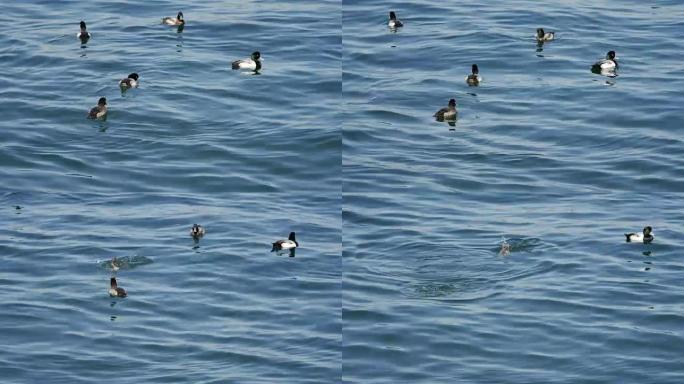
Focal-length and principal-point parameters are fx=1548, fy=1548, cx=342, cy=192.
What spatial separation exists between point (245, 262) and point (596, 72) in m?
12.0

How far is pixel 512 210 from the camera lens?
33719 millimetres

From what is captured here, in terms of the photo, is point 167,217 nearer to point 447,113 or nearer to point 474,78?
point 447,113

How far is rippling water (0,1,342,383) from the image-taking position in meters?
31.1

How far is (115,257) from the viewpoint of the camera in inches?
1358

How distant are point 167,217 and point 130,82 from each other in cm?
460

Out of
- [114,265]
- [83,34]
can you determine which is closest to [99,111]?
[114,265]

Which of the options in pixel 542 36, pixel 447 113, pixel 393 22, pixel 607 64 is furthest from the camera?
pixel 393 22

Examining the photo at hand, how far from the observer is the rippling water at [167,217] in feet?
102

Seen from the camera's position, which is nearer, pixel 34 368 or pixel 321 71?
pixel 34 368

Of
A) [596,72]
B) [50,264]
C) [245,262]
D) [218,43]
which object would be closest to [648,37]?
[596,72]

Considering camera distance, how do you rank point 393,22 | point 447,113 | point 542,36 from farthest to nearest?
point 393,22
point 542,36
point 447,113

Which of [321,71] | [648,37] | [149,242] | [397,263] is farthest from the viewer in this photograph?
[648,37]

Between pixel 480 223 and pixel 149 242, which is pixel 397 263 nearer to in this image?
pixel 480 223

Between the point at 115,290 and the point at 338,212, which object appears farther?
the point at 338,212
